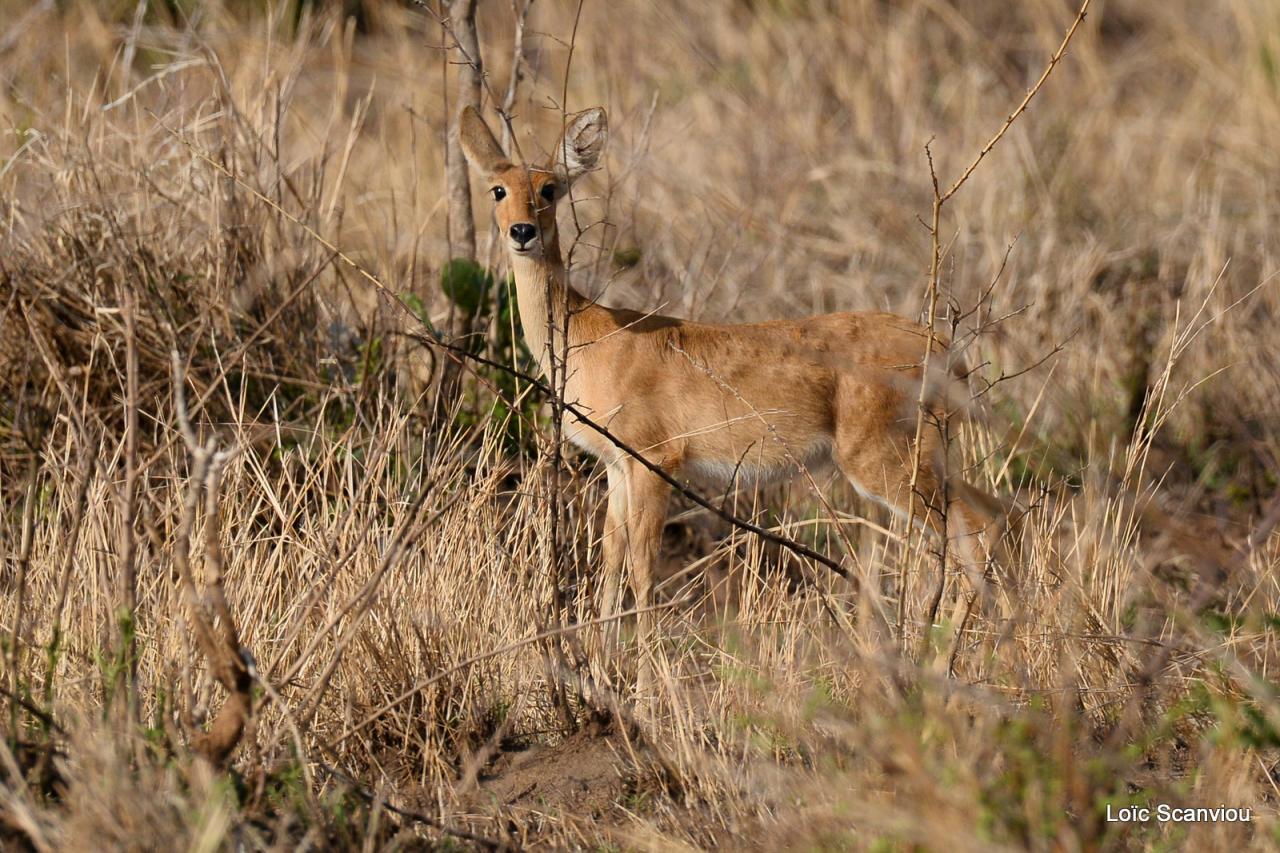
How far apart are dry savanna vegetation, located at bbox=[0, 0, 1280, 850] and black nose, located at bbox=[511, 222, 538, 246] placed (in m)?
0.25

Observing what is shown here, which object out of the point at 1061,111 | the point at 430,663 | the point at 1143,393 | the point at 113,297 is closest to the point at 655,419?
the point at 430,663

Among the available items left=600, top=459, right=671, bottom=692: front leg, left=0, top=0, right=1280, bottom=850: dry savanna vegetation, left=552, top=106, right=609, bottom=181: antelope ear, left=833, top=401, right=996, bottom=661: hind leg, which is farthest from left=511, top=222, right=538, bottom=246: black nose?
left=833, top=401, right=996, bottom=661: hind leg

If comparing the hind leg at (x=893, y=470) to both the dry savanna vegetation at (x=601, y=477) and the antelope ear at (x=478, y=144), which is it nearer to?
the dry savanna vegetation at (x=601, y=477)

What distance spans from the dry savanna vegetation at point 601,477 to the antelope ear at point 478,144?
302 mm

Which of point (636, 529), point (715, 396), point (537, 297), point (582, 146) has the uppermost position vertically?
point (582, 146)

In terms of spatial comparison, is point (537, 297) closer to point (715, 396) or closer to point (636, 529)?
point (715, 396)

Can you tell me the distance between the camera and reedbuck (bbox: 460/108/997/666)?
564 centimetres

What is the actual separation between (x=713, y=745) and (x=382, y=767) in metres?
0.95

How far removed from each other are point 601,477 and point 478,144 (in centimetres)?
145

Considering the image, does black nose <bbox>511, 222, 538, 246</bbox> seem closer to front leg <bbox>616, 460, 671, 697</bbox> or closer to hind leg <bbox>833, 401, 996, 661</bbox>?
front leg <bbox>616, 460, 671, 697</bbox>

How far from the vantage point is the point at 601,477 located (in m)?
6.13

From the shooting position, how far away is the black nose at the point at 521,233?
531cm

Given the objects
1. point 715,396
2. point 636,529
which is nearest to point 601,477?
point 636,529

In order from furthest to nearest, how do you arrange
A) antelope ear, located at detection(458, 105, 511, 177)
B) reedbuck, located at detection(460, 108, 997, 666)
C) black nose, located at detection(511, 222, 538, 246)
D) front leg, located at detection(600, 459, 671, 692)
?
antelope ear, located at detection(458, 105, 511, 177)
reedbuck, located at detection(460, 108, 997, 666)
front leg, located at detection(600, 459, 671, 692)
black nose, located at detection(511, 222, 538, 246)
